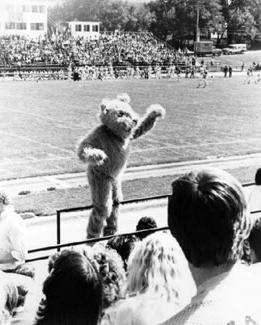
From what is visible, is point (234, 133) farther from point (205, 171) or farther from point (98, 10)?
point (205, 171)

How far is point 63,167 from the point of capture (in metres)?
9.15

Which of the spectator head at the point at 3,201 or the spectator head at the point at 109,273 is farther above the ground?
→ the spectator head at the point at 109,273

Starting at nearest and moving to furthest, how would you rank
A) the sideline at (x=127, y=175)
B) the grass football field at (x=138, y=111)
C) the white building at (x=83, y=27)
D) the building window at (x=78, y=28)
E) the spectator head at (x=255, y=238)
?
the spectator head at (x=255, y=238) → the sideline at (x=127, y=175) → the grass football field at (x=138, y=111) → the building window at (x=78, y=28) → the white building at (x=83, y=27)

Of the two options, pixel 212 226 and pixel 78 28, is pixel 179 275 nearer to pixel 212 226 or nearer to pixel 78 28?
pixel 212 226

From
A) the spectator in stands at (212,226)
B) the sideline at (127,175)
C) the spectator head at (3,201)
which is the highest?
the spectator in stands at (212,226)

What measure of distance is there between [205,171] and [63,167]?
25.6ft

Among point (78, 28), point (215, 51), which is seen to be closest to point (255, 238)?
point (78, 28)

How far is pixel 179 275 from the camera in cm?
187

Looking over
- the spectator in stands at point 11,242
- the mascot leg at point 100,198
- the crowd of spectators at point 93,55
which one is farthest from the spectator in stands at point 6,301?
the crowd of spectators at point 93,55

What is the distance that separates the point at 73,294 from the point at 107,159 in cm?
324

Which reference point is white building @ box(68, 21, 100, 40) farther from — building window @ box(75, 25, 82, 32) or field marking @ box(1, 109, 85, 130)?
field marking @ box(1, 109, 85, 130)

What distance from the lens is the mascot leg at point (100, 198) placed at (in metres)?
4.90

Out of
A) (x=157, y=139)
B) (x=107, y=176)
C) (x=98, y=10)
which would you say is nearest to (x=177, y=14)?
(x=98, y=10)

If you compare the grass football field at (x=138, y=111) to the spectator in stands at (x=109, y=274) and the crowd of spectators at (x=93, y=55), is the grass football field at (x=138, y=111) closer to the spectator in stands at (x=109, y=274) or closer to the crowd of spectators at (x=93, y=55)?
the crowd of spectators at (x=93, y=55)
